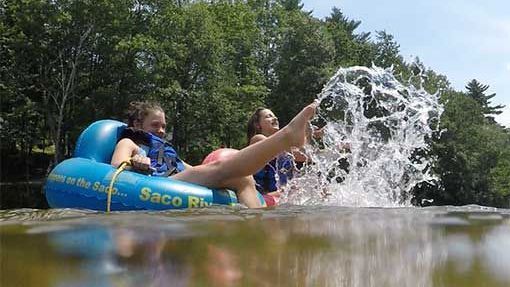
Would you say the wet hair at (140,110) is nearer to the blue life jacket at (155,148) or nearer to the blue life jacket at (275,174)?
the blue life jacket at (155,148)

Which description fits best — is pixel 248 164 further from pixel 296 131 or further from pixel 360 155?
pixel 360 155

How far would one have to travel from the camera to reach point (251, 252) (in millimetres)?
1672

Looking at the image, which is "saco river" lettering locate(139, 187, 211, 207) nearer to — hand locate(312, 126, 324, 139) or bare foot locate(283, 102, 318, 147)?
bare foot locate(283, 102, 318, 147)

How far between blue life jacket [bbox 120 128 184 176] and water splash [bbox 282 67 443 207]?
975 millimetres

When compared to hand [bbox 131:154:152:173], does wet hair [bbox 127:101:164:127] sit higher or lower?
higher

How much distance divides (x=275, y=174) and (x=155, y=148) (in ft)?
3.53

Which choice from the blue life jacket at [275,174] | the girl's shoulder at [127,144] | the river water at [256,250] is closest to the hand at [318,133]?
the blue life jacket at [275,174]

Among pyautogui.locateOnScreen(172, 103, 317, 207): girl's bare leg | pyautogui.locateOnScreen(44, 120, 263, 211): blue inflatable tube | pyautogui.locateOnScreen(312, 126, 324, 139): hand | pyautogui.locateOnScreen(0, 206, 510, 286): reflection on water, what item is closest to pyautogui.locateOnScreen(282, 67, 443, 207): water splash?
pyautogui.locateOnScreen(312, 126, 324, 139): hand

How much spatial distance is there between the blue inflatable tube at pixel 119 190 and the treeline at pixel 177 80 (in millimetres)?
17188

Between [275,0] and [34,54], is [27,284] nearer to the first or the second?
[34,54]

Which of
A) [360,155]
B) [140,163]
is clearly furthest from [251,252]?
[360,155]

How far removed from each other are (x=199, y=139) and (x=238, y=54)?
5.50m

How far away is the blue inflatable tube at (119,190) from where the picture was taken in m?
3.70

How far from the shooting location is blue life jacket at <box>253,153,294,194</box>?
16.5ft
